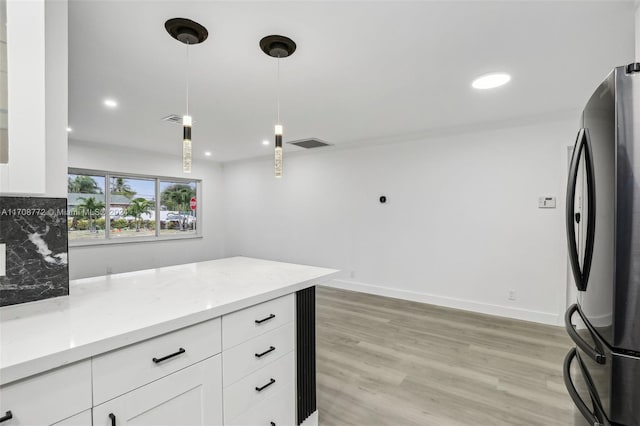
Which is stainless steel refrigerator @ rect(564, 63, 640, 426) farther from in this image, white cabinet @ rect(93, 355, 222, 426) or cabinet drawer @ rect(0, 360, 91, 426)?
cabinet drawer @ rect(0, 360, 91, 426)

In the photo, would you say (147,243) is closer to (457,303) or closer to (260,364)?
(260,364)

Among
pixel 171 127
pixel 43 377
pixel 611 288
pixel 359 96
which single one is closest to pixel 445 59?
pixel 359 96

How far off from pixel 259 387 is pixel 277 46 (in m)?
1.99

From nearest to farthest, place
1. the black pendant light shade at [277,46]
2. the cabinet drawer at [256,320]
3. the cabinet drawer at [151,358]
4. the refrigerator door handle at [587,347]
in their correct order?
the cabinet drawer at [151,358]
the refrigerator door handle at [587,347]
the cabinet drawer at [256,320]
the black pendant light shade at [277,46]

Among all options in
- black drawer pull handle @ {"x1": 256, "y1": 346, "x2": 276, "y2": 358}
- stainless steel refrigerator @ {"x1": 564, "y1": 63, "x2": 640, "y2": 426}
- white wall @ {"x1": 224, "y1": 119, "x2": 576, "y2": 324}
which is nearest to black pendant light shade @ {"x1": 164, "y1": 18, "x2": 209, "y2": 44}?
black drawer pull handle @ {"x1": 256, "y1": 346, "x2": 276, "y2": 358}

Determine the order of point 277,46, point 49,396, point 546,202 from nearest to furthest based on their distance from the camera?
point 49,396, point 277,46, point 546,202

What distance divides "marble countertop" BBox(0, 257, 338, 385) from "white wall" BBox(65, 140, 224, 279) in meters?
4.03

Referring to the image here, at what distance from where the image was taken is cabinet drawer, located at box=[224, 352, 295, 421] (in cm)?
133

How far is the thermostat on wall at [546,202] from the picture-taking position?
337cm

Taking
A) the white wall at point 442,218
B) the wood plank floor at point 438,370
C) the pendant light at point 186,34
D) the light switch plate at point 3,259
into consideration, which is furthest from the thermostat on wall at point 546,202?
the light switch plate at point 3,259

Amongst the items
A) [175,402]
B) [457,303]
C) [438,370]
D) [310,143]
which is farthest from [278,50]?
[457,303]

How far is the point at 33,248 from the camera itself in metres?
1.33

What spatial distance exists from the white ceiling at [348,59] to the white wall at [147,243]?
62.8 inches

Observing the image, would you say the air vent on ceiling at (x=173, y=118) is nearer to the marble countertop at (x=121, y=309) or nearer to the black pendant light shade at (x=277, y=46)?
the black pendant light shade at (x=277, y=46)
